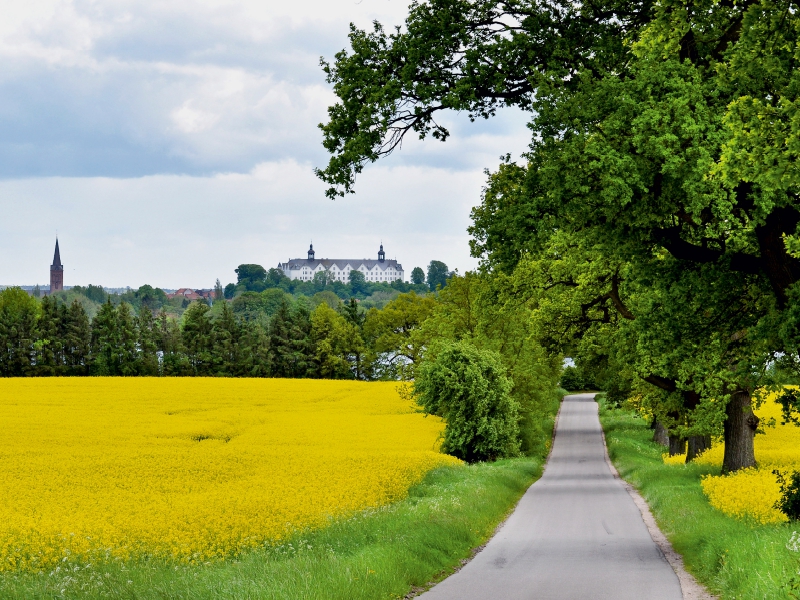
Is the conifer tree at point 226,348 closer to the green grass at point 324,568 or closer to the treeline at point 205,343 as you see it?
the treeline at point 205,343

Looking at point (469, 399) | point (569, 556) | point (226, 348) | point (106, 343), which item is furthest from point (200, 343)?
point (569, 556)

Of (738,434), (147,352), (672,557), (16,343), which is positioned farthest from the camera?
(147,352)

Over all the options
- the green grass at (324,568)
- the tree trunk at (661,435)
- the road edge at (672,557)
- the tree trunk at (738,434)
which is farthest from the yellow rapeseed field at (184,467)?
the tree trunk at (661,435)

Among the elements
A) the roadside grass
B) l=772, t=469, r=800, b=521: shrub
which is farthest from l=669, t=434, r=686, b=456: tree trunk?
l=772, t=469, r=800, b=521: shrub

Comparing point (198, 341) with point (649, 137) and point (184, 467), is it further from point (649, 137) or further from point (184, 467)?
point (649, 137)

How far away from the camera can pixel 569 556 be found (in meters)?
16.1

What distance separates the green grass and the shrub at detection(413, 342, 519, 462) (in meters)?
18.4

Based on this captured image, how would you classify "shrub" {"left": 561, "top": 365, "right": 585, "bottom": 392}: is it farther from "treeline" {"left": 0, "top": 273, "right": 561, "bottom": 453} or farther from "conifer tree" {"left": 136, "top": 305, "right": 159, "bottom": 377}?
"conifer tree" {"left": 136, "top": 305, "right": 159, "bottom": 377}

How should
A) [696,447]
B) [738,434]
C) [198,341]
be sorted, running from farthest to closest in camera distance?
[198,341] < [696,447] < [738,434]

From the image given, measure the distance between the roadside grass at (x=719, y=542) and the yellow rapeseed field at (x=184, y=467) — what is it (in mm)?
7155

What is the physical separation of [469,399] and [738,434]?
46.9 ft

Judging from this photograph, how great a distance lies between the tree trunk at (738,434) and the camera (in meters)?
26.5


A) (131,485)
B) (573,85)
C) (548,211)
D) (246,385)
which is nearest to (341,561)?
(548,211)

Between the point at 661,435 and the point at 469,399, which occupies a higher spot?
the point at 469,399
